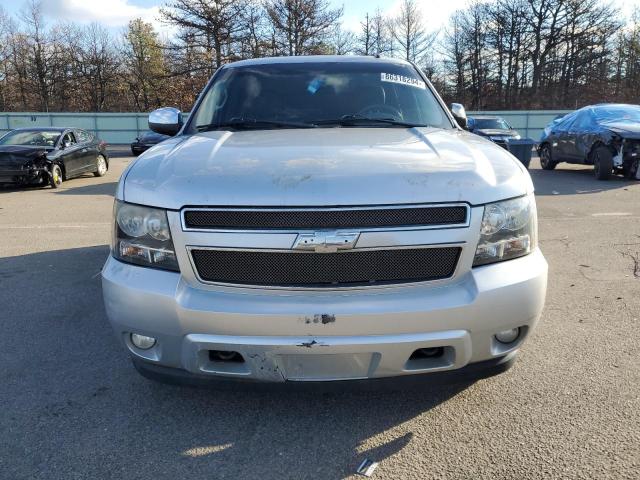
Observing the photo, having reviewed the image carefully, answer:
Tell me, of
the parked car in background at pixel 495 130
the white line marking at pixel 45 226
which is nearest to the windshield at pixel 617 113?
the parked car in background at pixel 495 130

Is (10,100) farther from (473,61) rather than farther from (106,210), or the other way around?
(106,210)

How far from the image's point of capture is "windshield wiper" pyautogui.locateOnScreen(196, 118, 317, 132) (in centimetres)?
347

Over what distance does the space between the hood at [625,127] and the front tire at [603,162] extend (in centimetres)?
49

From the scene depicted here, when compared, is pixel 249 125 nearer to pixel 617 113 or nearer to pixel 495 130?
pixel 617 113

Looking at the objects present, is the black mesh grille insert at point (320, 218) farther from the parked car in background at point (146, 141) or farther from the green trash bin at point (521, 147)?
the parked car in background at point (146, 141)

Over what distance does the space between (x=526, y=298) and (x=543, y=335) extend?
4.98 ft

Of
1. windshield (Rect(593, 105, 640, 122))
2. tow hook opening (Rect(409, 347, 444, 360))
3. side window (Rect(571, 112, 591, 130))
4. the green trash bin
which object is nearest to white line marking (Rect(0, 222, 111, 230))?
tow hook opening (Rect(409, 347, 444, 360))

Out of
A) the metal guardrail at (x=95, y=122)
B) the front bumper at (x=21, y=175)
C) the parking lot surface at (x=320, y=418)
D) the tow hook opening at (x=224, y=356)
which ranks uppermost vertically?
the metal guardrail at (x=95, y=122)

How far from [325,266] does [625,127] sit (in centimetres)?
1189

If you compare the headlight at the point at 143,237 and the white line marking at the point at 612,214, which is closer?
the headlight at the point at 143,237

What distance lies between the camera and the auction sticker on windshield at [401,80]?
3949mm

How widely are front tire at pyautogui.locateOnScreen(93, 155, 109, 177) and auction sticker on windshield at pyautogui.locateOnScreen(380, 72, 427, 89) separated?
42.7 feet

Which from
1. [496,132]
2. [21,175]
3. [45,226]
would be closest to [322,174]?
[45,226]

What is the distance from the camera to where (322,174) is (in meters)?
2.27
